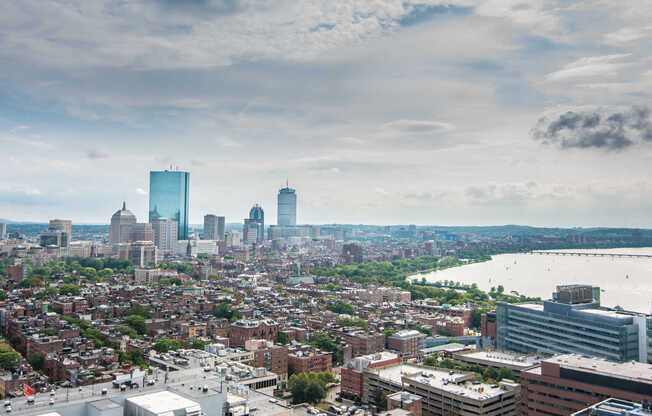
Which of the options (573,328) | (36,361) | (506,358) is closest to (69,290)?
(36,361)

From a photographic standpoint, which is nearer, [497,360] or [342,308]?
[497,360]

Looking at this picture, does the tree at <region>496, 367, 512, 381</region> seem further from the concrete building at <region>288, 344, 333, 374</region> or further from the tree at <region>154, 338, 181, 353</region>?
the tree at <region>154, 338, 181, 353</region>

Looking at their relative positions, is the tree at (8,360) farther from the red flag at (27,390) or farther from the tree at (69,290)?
the tree at (69,290)

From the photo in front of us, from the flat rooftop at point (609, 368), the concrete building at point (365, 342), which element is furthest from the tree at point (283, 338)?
the flat rooftop at point (609, 368)

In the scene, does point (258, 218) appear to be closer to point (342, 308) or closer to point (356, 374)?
point (342, 308)

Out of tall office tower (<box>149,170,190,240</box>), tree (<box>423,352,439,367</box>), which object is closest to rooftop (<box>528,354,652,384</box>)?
tree (<box>423,352,439,367</box>)
